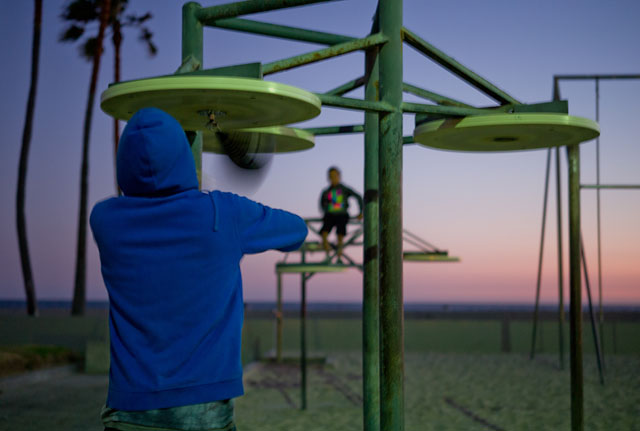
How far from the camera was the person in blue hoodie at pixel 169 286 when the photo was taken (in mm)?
2525

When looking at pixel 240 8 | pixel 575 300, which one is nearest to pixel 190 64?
pixel 240 8

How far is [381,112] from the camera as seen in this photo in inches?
151

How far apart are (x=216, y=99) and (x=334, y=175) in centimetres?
885

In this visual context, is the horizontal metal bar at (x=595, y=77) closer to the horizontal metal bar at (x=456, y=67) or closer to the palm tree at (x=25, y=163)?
the horizontal metal bar at (x=456, y=67)

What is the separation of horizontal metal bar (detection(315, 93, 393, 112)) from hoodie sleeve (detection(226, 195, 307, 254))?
103 cm

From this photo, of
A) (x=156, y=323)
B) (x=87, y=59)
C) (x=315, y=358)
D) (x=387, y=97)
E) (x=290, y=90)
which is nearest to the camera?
(x=156, y=323)

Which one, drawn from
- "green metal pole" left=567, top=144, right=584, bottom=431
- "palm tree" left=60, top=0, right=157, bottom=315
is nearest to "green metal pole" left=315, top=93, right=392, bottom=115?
"green metal pole" left=567, top=144, right=584, bottom=431

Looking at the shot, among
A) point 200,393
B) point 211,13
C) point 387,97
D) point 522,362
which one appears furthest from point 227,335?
point 522,362

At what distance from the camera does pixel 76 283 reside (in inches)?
960

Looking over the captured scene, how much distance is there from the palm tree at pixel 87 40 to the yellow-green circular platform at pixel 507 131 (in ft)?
A: 67.9

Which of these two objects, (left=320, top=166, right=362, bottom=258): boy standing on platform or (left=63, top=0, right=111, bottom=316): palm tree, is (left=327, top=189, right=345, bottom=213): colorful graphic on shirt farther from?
(left=63, top=0, right=111, bottom=316): palm tree

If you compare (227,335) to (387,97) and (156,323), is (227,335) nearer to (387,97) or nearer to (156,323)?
(156,323)

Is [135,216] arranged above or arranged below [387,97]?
below

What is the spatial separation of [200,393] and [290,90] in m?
1.37
